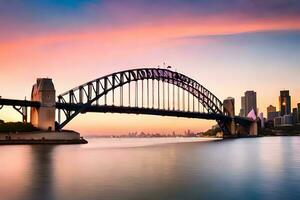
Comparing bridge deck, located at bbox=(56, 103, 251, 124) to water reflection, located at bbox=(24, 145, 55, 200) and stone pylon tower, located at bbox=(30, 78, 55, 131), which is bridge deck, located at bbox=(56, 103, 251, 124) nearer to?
stone pylon tower, located at bbox=(30, 78, 55, 131)

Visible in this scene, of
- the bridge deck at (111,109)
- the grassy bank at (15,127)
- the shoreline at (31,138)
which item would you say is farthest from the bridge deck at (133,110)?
the shoreline at (31,138)

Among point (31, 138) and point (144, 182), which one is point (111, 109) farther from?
point (144, 182)

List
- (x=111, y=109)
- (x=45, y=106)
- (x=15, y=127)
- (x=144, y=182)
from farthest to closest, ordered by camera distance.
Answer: (x=111, y=109) → (x=45, y=106) → (x=15, y=127) → (x=144, y=182)

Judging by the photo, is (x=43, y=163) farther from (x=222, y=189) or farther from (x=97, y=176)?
(x=222, y=189)

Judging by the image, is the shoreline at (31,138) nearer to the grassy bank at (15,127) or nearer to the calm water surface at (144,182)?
the grassy bank at (15,127)

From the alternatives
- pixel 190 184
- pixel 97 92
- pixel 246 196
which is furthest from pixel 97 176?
pixel 97 92

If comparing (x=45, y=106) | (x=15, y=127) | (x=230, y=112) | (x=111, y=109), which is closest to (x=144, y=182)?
(x=15, y=127)

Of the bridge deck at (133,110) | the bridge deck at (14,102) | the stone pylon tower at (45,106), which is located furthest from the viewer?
the bridge deck at (133,110)

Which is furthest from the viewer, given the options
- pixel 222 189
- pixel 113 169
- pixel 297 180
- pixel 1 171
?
pixel 113 169
